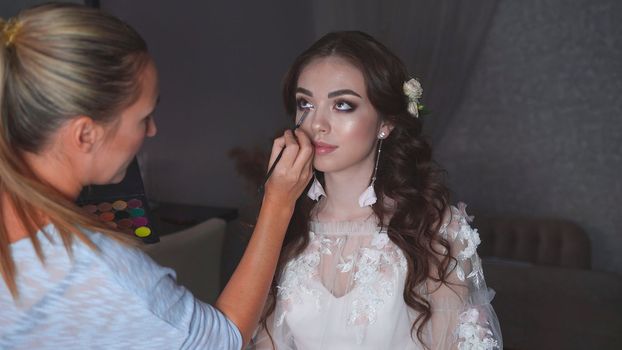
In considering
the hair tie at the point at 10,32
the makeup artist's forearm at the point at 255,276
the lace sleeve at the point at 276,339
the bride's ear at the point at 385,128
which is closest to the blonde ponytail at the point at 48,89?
the hair tie at the point at 10,32

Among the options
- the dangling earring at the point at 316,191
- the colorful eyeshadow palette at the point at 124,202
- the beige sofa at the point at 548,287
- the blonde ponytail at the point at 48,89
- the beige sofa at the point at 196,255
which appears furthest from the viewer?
the beige sofa at the point at 548,287

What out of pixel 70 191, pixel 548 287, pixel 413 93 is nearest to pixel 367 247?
pixel 413 93

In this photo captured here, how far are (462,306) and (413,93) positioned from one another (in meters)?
0.59

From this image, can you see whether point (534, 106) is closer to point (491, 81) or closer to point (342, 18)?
point (491, 81)

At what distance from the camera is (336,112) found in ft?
4.80

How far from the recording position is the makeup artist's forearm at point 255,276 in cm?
100

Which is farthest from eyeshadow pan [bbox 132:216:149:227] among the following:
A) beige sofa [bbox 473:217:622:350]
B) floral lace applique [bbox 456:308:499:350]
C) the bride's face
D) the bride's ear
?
beige sofa [bbox 473:217:622:350]

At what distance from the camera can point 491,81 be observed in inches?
139

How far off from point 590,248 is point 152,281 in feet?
10.5

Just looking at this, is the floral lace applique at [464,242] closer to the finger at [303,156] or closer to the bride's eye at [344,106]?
the bride's eye at [344,106]

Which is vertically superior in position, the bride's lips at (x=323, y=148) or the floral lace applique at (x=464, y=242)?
the bride's lips at (x=323, y=148)

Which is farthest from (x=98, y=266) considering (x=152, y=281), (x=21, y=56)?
(x=21, y=56)

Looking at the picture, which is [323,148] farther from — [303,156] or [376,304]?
[376,304]

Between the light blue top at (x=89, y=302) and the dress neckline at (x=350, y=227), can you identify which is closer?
the light blue top at (x=89, y=302)
